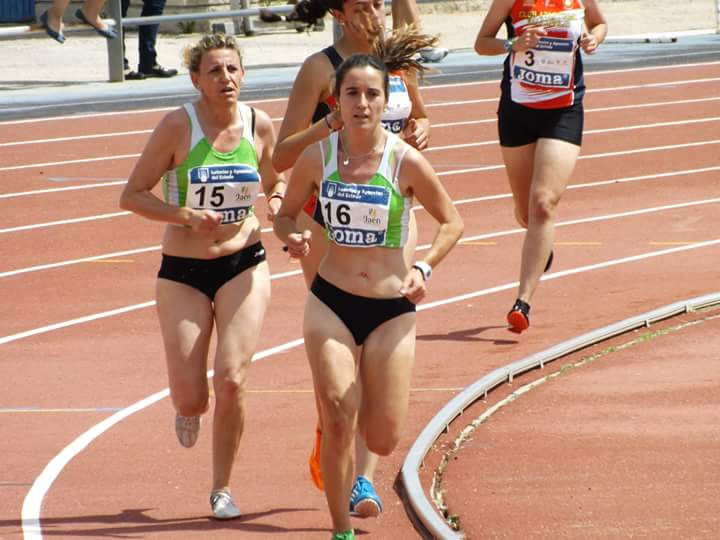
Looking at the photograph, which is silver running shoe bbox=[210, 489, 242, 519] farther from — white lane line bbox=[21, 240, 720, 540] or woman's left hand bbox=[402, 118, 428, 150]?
woman's left hand bbox=[402, 118, 428, 150]

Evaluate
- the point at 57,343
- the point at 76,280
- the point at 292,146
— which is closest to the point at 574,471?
the point at 292,146

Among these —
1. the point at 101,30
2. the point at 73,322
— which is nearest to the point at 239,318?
the point at 73,322

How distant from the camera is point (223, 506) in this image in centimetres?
671

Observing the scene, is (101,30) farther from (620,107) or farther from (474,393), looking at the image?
(474,393)

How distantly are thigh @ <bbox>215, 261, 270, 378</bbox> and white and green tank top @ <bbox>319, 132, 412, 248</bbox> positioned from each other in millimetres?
673

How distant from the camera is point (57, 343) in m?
10.5

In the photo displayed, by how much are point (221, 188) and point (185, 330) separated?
61cm

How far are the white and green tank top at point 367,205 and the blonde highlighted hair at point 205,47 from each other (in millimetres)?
841

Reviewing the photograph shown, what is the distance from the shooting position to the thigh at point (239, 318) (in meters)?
6.77

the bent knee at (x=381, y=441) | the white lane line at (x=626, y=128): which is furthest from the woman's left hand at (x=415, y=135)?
the white lane line at (x=626, y=128)

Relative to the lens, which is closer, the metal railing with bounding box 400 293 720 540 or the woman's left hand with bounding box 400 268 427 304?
the woman's left hand with bounding box 400 268 427 304

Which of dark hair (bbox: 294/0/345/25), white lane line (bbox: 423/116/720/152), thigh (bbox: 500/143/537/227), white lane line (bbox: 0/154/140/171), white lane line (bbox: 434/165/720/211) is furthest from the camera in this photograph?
white lane line (bbox: 423/116/720/152)

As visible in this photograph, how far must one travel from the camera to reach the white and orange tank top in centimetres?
991

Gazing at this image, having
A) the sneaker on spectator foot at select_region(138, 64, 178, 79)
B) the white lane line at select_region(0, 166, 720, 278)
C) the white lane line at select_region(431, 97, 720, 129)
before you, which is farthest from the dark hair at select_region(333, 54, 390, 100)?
the sneaker on spectator foot at select_region(138, 64, 178, 79)
